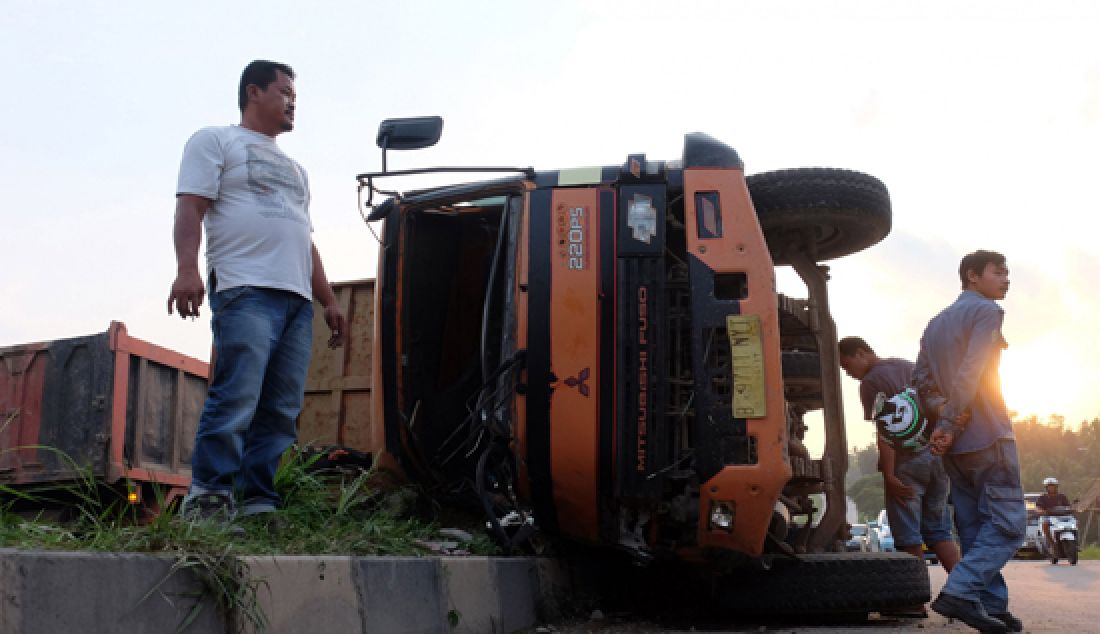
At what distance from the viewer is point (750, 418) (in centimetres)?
410

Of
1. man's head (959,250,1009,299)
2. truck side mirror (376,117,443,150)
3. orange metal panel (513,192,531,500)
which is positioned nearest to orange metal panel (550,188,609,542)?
orange metal panel (513,192,531,500)

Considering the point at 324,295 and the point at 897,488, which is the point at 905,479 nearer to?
the point at 897,488

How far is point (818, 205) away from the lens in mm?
4805

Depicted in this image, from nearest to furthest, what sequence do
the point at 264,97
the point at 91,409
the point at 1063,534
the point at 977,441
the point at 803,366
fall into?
the point at 264,97 → the point at 977,441 → the point at 803,366 → the point at 91,409 → the point at 1063,534

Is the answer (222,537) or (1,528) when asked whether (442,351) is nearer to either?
(222,537)

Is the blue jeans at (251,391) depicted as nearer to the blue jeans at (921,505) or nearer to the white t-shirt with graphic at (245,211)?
the white t-shirt with graphic at (245,211)

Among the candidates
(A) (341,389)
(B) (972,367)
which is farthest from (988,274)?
(A) (341,389)

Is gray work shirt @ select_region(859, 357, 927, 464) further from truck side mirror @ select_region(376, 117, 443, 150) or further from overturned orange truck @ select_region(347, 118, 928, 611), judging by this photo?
truck side mirror @ select_region(376, 117, 443, 150)

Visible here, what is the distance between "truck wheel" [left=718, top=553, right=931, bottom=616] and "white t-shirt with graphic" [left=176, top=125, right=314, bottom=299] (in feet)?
7.38

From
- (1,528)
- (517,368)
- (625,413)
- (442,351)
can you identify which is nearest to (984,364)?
(625,413)

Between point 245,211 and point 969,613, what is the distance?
10.5 feet

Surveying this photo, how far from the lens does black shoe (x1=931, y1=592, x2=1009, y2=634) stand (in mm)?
4320

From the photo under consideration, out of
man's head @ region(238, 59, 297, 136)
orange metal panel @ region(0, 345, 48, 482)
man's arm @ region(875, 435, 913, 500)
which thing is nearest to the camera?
man's head @ region(238, 59, 297, 136)

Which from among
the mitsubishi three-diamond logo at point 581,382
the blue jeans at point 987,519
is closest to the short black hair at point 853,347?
the blue jeans at point 987,519
